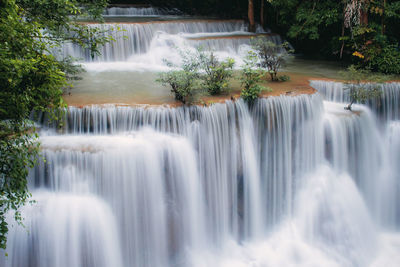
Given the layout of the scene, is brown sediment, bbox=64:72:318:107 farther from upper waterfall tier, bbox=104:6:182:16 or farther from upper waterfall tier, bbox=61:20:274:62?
upper waterfall tier, bbox=104:6:182:16

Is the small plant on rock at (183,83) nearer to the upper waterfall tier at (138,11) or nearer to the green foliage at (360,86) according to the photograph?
the green foliage at (360,86)

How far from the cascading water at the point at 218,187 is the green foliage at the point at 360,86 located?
1.49 ft

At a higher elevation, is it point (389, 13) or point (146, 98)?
point (389, 13)

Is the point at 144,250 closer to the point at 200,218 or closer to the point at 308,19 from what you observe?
the point at 200,218

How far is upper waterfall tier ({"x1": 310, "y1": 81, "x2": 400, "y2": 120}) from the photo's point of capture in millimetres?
10078

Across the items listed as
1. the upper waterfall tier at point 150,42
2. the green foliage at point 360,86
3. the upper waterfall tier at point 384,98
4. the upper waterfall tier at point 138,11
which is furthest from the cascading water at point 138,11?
the green foliage at point 360,86

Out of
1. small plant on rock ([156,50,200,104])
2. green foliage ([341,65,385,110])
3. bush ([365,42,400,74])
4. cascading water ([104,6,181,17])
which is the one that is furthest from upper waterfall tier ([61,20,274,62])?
cascading water ([104,6,181,17])

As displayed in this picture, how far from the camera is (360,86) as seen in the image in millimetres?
9766

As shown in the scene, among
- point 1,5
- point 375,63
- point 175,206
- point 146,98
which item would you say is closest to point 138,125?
point 146,98

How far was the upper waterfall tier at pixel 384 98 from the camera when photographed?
1008 cm

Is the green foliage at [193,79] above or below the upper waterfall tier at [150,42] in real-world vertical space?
below

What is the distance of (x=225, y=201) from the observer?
25.9 ft

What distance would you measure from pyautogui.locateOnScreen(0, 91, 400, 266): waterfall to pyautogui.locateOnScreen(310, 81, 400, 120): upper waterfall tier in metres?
0.51

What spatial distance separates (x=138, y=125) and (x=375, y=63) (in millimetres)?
8721
